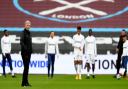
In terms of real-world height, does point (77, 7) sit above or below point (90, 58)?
above

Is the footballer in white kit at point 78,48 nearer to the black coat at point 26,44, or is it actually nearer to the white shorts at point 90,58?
the white shorts at point 90,58

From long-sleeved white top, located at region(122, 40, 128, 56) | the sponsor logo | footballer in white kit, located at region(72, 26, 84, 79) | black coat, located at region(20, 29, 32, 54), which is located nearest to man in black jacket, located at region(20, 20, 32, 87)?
black coat, located at region(20, 29, 32, 54)

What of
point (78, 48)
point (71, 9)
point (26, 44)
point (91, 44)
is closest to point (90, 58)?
point (91, 44)

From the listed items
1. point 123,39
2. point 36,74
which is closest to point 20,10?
point 36,74

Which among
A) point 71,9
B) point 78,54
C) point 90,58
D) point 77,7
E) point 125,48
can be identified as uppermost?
point 77,7

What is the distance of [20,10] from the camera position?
3431 cm

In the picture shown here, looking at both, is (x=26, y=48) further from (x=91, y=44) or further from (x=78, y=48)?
(x=91, y=44)

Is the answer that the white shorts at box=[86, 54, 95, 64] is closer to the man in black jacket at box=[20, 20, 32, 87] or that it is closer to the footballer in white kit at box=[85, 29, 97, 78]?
the footballer in white kit at box=[85, 29, 97, 78]

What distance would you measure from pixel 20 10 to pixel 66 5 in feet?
9.46

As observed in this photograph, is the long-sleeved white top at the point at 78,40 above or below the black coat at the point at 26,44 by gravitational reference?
below

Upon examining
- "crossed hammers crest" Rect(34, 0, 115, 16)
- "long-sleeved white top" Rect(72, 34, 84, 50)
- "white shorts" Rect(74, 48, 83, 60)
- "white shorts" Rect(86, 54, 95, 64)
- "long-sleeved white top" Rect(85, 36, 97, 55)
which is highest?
"crossed hammers crest" Rect(34, 0, 115, 16)

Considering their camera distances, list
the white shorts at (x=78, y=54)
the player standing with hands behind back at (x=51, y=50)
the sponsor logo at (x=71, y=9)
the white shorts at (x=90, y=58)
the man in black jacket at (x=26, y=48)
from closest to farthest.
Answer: the man in black jacket at (x=26, y=48) → the white shorts at (x=78, y=54) → the player standing with hands behind back at (x=51, y=50) → the white shorts at (x=90, y=58) → the sponsor logo at (x=71, y=9)

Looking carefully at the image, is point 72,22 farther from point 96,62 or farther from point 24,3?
point 96,62

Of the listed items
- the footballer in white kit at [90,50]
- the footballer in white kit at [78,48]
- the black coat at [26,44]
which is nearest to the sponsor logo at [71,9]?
the footballer in white kit at [90,50]
